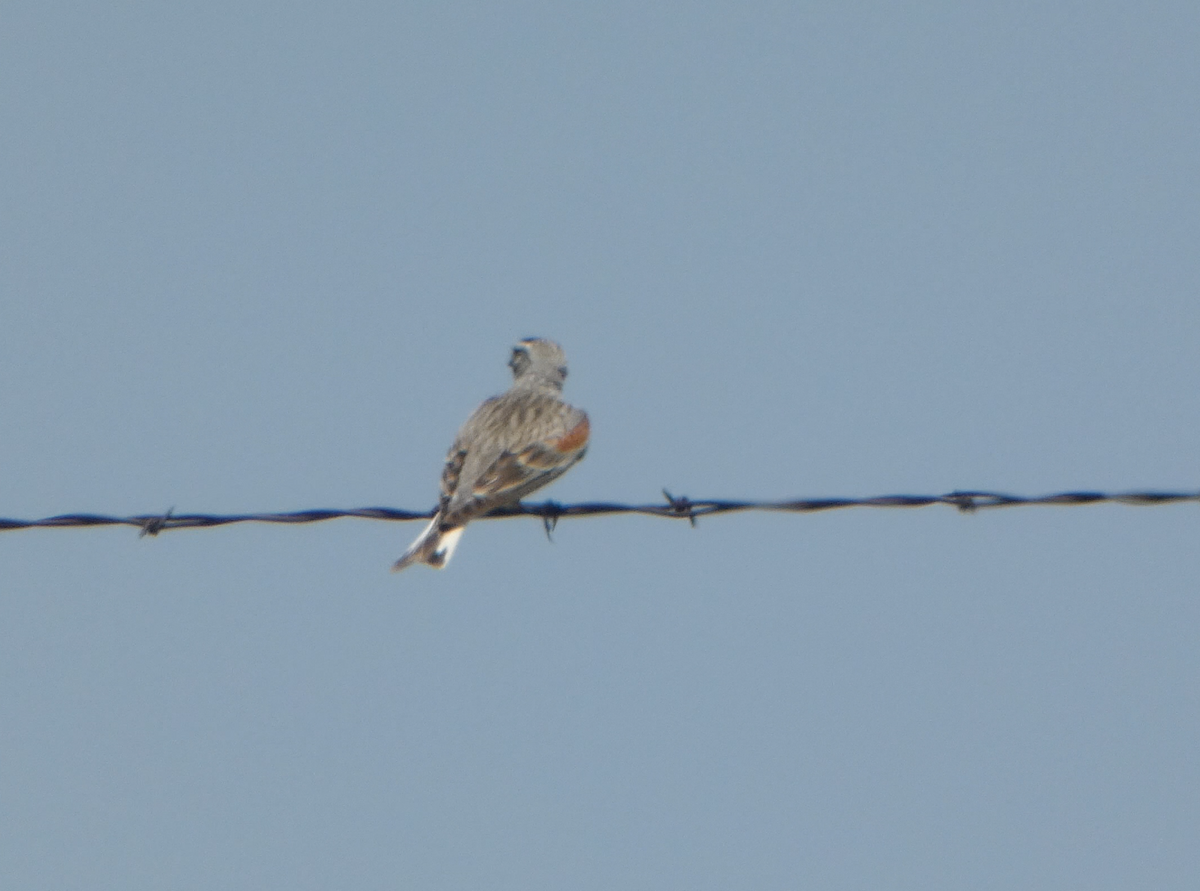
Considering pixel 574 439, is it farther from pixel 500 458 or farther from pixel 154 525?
pixel 154 525

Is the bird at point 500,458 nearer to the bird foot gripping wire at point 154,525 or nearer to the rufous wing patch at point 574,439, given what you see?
the rufous wing patch at point 574,439

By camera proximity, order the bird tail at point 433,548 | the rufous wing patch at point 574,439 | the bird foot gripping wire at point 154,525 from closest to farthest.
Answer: the bird foot gripping wire at point 154,525, the bird tail at point 433,548, the rufous wing patch at point 574,439

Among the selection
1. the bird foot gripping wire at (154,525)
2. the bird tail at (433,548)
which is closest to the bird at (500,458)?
the bird tail at (433,548)

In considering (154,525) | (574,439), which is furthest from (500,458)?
(154,525)

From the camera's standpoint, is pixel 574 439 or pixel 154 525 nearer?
pixel 154 525

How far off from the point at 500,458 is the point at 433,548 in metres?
1.54

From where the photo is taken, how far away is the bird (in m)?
10.4

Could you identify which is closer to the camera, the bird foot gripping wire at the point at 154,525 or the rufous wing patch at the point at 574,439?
the bird foot gripping wire at the point at 154,525

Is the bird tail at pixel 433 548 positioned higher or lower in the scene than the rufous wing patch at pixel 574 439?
lower

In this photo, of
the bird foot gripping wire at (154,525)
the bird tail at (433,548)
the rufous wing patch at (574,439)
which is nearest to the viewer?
the bird foot gripping wire at (154,525)

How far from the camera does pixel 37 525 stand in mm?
7598

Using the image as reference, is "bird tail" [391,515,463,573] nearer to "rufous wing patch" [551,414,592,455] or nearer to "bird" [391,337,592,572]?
"bird" [391,337,592,572]

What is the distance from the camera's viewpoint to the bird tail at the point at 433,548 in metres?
10.1

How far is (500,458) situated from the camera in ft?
38.2
